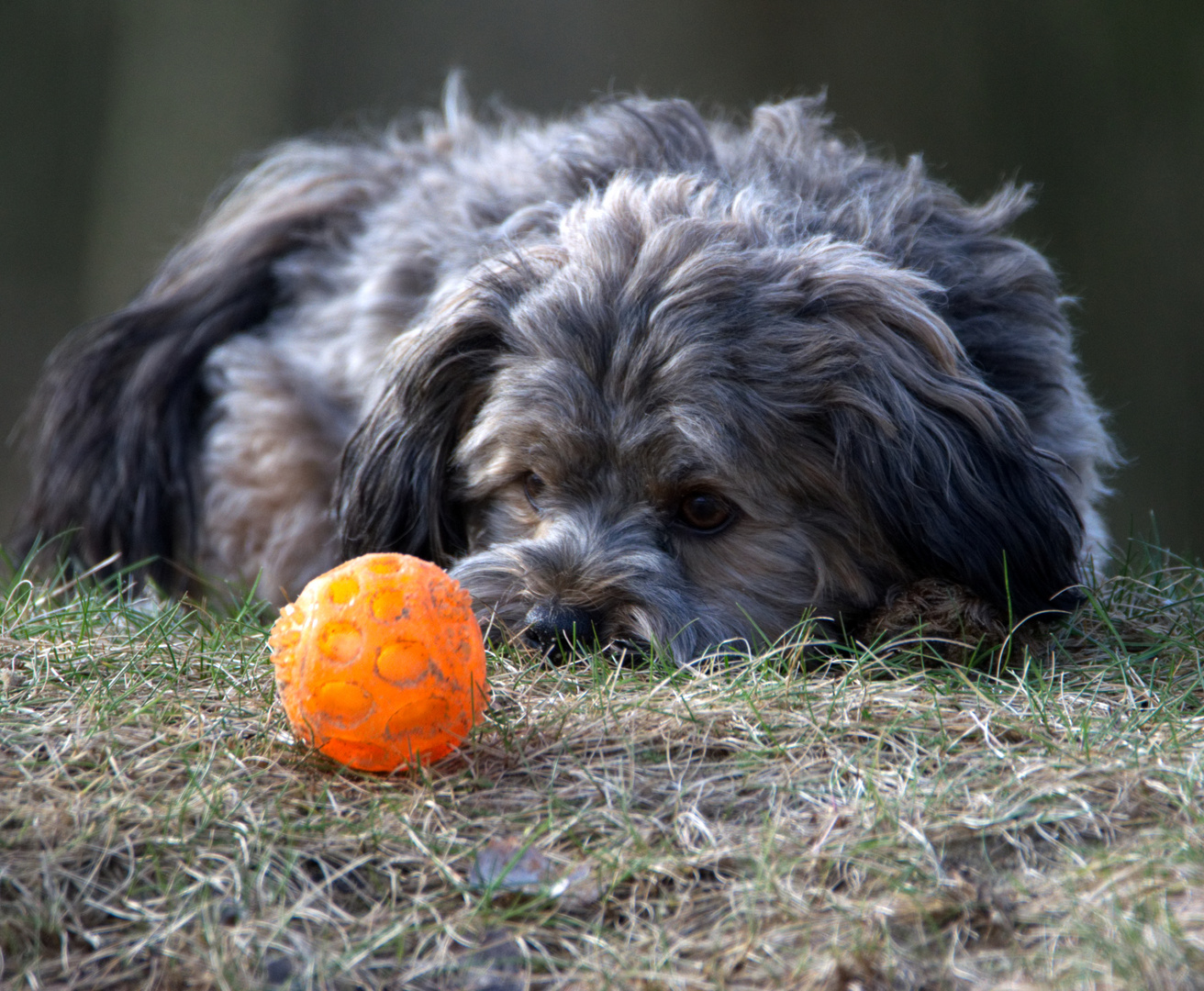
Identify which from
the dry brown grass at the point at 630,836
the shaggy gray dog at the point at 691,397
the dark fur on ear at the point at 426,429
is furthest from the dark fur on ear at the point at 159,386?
the dry brown grass at the point at 630,836

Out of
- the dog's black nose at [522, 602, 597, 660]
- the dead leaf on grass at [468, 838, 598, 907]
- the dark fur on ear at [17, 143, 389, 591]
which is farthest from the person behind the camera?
the dark fur on ear at [17, 143, 389, 591]

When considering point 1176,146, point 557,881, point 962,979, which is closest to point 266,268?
point 557,881

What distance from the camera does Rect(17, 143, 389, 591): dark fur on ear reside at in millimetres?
4867

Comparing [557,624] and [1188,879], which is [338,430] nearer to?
[557,624]

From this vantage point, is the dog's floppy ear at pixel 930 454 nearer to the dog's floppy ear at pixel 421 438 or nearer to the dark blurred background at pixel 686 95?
the dog's floppy ear at pixel 421 438

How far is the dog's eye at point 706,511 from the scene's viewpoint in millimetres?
3172

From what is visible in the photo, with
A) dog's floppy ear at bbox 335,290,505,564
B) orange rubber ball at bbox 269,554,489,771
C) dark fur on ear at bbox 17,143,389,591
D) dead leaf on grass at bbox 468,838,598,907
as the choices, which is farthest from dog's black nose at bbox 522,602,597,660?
dark fur on ear at bbox 17,143,389,591

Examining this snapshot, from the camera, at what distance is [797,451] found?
10.3 feet

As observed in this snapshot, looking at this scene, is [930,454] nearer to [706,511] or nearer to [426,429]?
[706,511]

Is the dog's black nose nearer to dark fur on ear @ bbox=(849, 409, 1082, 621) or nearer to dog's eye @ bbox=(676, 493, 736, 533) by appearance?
dog's eye @ bbox=(676, 493, 736, 533)

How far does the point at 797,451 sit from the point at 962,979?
1501 millimetres

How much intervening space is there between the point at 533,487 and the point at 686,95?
585 centimetres

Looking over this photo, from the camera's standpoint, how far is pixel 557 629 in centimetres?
299

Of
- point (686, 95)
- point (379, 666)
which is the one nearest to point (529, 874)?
point (379, 666)
